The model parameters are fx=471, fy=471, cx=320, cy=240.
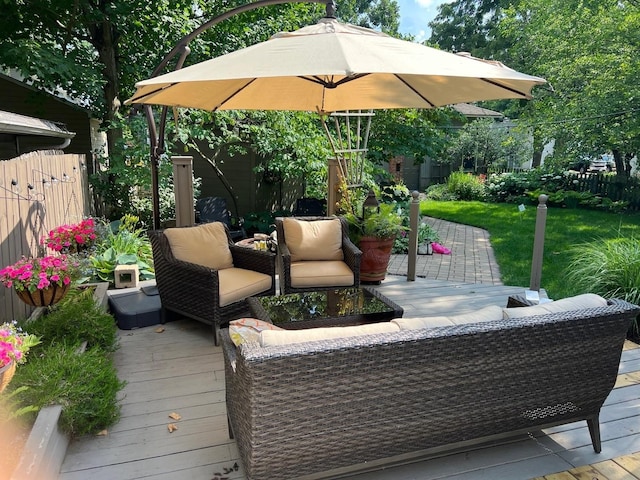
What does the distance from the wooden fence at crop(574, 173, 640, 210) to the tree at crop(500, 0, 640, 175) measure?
424 mm

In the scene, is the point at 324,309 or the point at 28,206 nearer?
the point at 324,309

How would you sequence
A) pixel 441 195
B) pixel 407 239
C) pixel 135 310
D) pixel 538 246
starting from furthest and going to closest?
pixel 441 195, pixel 407 239, pixel 538 246, pixel 135 310

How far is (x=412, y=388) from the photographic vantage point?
2.11 meters

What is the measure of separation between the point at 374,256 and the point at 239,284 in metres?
1.93

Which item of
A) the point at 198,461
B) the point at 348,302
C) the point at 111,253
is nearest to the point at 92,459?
the point at 198,461

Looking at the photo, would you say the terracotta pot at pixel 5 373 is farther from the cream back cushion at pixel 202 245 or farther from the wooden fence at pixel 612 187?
the wooden fence at pixel 612 187

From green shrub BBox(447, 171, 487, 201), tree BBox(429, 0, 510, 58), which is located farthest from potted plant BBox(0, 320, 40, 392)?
tree BBox(429, 0, 510, 58)

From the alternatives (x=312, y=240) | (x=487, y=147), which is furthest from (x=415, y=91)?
(x=487, y=147)

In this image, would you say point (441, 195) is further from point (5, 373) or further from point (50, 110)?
point (5, 373)

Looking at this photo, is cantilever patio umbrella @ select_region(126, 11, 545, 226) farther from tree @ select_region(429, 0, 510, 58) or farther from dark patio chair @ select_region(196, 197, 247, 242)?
tree @ select_region(429, 0, 510, 58)

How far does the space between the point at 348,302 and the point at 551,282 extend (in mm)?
3677

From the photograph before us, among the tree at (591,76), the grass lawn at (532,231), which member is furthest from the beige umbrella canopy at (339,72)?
the tree at (591,76)

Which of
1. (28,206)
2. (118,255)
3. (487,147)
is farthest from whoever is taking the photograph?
(487,147)

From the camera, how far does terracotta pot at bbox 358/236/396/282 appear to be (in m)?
5.46
